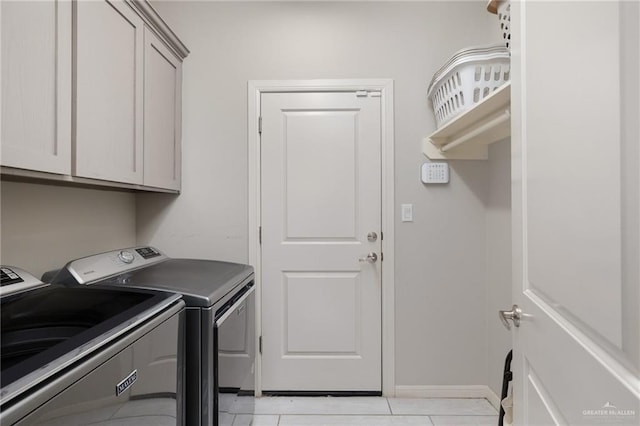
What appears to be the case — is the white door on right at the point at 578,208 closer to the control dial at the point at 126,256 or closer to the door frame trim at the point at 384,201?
the door frame trim at the point at 384,201

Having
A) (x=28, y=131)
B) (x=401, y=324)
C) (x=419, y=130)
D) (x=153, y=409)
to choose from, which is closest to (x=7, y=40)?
(x=28, y=131)

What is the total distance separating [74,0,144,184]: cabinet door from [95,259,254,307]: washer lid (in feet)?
1.48

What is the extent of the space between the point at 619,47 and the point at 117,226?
2233mm

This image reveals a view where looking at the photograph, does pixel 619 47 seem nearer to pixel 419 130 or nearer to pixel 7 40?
pixel 7 40

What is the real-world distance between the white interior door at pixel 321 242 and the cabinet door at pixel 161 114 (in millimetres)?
551

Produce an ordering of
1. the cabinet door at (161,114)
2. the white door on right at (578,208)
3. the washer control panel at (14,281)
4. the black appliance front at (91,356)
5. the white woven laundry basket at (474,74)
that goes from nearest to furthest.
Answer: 1. the white door on right at (578,208)
2. the black appliance front at (91,356)
3. the washer control panel at (14,281)
4. the white woven laundry basket at (474,74)
5. the cabinet door at (161,114)

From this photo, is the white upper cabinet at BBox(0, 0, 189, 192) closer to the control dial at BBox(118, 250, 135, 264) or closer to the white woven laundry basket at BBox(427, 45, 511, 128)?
the control dial at BBox(118, 250, 135, 264)

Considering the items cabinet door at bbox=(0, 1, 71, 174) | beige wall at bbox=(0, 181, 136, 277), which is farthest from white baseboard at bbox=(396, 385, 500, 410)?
cabinet door at bbox=(0, 1, 71, 174)

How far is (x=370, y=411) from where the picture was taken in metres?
1.89

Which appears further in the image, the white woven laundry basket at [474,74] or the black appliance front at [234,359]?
the white woven laundry basket at [474,74]

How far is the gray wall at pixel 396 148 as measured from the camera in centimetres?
206

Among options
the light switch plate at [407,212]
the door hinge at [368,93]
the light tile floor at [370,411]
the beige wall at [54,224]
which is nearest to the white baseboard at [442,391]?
the light tile floor at [370,411]

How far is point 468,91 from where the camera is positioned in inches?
63.3

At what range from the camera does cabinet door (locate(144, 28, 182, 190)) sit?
5.49 ft
